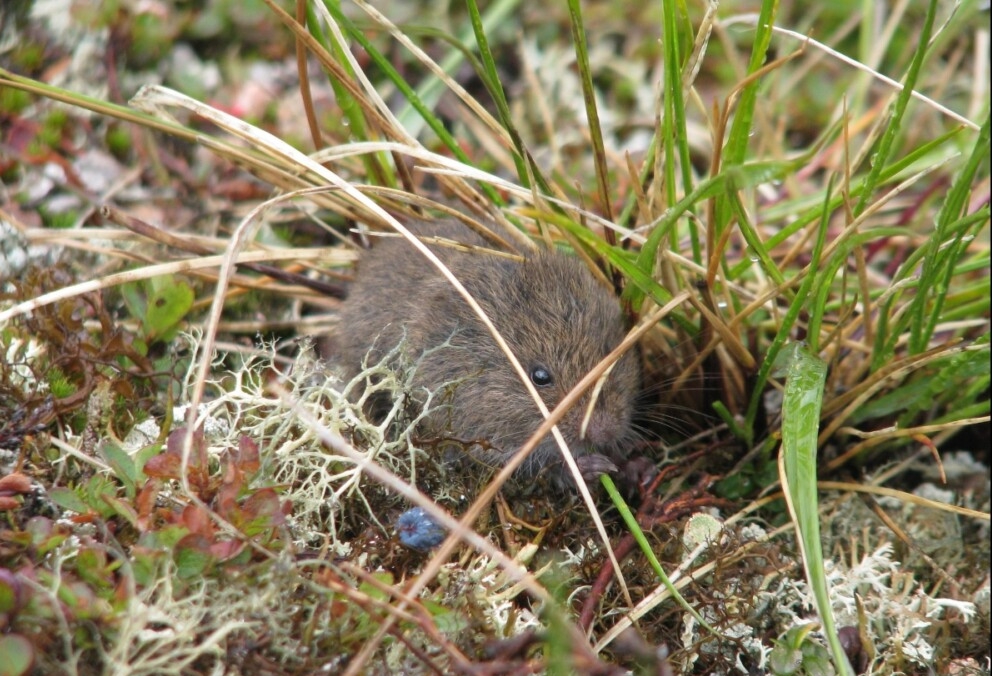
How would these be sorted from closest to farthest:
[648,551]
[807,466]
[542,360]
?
[807,466], [648,551], [542,360]

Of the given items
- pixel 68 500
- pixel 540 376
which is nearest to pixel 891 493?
pixel 540 376

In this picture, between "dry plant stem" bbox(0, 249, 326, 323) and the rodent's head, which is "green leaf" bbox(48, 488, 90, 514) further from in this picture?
the rodent's head

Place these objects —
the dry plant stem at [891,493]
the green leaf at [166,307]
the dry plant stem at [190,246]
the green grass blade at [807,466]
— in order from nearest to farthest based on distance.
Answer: the green grass blade at [807,466] → the dry plant stem at [891,493] → the green leaf at [166,307] → the dry plant stem at [190,246]

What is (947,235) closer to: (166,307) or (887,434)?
(887,434)

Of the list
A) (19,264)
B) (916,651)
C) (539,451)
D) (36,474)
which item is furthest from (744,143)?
(19,264)

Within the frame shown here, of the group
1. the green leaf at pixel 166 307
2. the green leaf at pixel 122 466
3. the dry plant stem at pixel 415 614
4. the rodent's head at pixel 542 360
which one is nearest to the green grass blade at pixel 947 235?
the rodent's head at pixel 542 360

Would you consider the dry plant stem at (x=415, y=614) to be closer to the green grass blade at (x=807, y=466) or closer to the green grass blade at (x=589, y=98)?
the green grass blade at (x=807, y=466)

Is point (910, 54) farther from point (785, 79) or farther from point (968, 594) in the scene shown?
point (968, 594)
